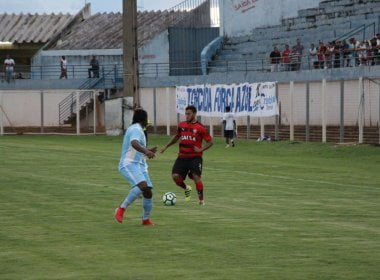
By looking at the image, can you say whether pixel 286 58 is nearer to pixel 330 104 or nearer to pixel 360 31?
pixel 360 31

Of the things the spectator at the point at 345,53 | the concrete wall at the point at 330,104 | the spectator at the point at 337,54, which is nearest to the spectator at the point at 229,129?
the concrete wall at the point at 330,104

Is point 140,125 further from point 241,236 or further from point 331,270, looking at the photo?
point 331,270

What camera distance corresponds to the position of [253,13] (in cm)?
6450

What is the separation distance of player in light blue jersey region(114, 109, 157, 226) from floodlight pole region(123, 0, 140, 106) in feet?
117

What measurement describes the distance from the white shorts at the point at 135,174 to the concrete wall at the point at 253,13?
142 ft

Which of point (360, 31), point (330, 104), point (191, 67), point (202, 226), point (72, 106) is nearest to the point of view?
point (202, 226)

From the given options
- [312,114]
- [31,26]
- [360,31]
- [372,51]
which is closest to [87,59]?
[31,26]

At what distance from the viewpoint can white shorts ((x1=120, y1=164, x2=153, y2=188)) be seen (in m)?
16.5

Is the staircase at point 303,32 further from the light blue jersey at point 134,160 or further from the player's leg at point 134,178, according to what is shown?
the player's leg at point 134,178

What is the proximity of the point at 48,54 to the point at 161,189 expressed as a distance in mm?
52667

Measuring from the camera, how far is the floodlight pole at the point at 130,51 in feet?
172

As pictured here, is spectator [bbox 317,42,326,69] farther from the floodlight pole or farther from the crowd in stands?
the floodlight pole

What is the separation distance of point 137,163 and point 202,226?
137cm

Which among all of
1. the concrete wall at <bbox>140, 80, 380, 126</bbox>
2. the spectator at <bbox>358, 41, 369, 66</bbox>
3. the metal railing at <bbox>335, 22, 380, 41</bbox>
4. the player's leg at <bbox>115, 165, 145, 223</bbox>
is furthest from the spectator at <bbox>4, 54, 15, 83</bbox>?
the player's leg at <bbox>115, 165, 145, 223</bbox>
